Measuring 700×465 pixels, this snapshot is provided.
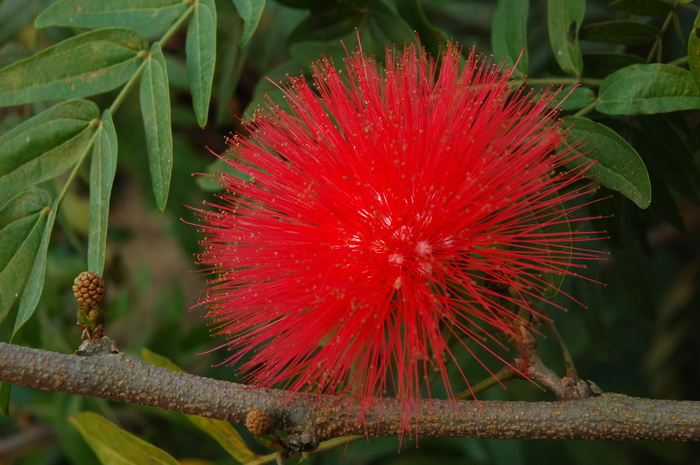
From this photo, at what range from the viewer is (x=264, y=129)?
6.19 feet

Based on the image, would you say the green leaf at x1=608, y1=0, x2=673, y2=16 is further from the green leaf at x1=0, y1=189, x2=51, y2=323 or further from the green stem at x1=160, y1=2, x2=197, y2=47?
the green leaf at x1=0, y1=189, x2=51, y2=323

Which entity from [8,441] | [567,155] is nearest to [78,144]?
[567,155]

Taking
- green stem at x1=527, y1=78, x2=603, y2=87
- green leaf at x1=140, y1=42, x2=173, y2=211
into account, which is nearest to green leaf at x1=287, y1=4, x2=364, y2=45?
green leaf at x1=140, y1=42, x2=173, y2=211

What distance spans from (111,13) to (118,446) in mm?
1252

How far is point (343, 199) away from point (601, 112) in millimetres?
738

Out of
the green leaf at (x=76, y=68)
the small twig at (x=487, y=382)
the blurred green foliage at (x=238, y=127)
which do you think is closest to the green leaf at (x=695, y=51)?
the blurred green foliage at (x=238, y=127)

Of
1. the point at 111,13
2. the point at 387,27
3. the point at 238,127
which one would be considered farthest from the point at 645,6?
the point at 238,127

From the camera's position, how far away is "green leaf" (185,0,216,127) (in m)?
1.86

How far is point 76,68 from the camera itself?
198cm

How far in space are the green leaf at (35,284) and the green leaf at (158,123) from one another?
0.32 meters

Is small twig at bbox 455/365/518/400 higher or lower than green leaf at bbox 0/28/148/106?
lower

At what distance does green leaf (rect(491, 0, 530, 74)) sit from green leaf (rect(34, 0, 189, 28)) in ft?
3.09

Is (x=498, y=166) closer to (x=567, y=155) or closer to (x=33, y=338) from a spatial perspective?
(x=567, y=155)

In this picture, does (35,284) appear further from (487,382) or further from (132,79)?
(487,382)
